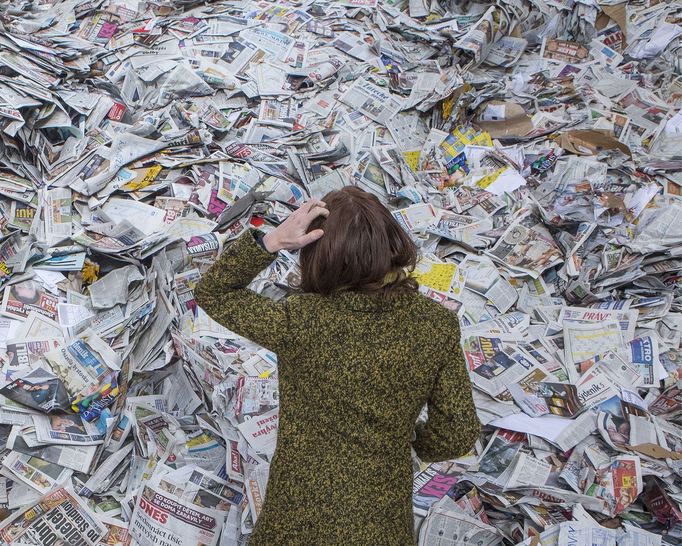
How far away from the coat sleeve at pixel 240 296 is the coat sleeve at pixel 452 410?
278 mm

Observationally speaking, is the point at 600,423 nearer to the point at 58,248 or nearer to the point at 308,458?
the point at 308,458

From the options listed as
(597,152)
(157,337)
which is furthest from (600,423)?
(597,152)

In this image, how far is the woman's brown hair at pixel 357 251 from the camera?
106 centimetres

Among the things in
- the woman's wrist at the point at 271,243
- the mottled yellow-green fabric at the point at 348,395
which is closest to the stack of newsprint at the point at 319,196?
the mottled yellow-green fabric at the point at 348,395

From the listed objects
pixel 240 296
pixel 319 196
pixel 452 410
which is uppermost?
pixel 240 296

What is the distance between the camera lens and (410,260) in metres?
1.12

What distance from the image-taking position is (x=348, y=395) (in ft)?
3.52

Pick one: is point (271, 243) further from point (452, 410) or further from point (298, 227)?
point (452, 410)

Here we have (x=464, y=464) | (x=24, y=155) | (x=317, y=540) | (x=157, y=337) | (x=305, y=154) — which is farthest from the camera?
(x=305, y=154)

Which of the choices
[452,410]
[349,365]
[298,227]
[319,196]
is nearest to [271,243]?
[298,227]

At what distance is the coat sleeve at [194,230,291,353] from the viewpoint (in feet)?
3.63

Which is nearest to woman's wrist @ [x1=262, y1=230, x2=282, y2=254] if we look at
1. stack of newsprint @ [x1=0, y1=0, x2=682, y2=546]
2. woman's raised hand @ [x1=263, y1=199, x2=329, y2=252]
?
woman's raised hand @ [x1=263, y1=199, x2=329, y2=252]

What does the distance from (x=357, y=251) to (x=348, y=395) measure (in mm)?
235

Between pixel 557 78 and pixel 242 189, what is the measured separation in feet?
6.86
